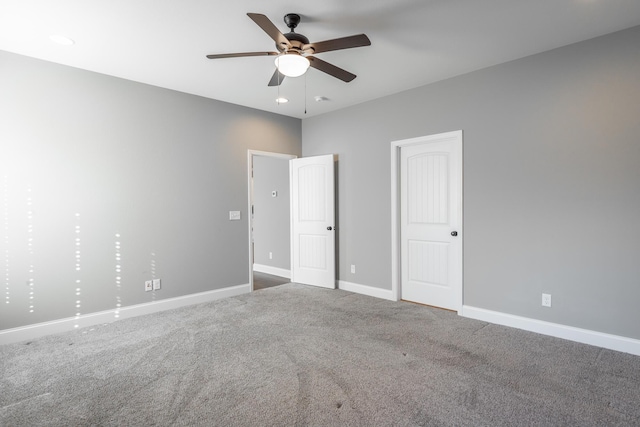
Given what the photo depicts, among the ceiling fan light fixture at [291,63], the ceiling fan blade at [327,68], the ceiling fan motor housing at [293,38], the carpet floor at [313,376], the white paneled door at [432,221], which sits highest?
the ceiling fan motor housing at [293,38]

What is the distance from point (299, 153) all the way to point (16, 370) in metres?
4.31

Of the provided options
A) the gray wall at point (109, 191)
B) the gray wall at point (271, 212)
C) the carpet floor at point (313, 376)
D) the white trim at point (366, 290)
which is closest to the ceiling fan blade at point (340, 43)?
the carpet floor at point (313, 376)

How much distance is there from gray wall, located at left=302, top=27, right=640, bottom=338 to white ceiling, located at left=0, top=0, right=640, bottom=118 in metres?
0.27

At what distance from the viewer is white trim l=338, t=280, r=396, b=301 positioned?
4425mm

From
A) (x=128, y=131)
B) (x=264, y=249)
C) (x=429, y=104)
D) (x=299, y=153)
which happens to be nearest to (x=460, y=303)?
(x=429, y=104)

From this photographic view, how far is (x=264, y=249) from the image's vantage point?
6.49 metres

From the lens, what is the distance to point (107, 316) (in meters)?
3.60

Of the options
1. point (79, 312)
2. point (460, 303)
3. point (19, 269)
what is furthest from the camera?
point (460, 303)

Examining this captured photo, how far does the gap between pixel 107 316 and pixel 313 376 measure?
8.60ft

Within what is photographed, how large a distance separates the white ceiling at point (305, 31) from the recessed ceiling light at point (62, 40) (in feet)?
0.15

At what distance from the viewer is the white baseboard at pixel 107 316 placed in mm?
3109

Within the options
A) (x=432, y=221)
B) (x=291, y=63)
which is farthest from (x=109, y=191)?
Answer: (x=432, y=221)

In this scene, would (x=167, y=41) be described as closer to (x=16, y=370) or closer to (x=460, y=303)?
(x=16, y=370)

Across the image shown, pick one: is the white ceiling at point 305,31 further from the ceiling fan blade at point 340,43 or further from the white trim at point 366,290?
the white trim at point 366,290
